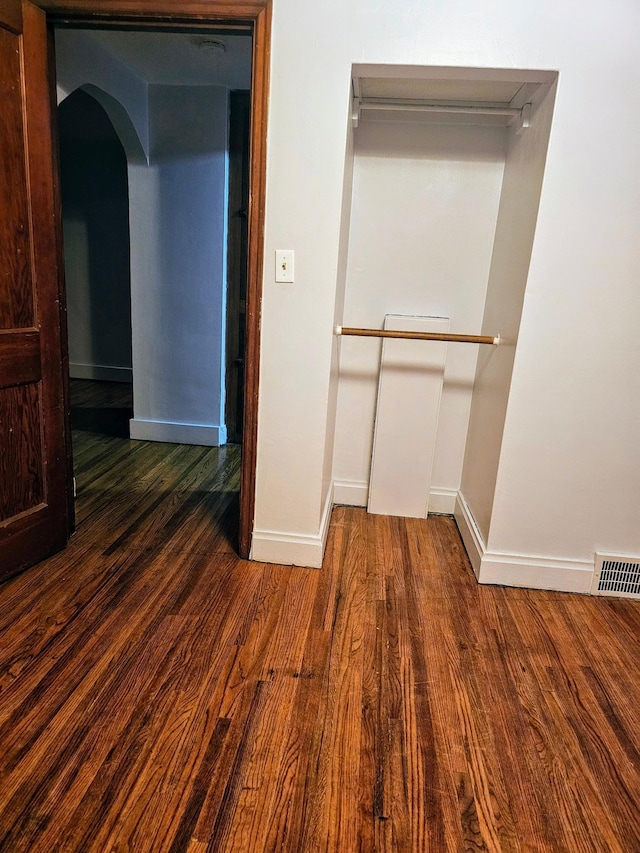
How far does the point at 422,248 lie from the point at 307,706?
6.24 ft

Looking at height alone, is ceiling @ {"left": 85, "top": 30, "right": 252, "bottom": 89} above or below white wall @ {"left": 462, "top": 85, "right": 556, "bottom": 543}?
above

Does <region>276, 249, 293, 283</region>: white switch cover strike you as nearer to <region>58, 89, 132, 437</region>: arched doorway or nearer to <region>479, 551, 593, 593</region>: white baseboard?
<region>479, 551, 593, 593</region>: white baseboard

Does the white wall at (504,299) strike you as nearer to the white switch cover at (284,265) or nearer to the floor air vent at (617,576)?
the floor air vent at (617,576)

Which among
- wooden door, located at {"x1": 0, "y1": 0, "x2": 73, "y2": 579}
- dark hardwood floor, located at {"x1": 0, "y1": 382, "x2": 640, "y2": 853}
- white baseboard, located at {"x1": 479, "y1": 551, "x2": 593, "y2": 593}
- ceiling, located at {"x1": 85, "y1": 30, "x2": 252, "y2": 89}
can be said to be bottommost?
dark hardwood floor, located at {"x1": 0, "y1": 382, "x2": 640, "y2": 853}

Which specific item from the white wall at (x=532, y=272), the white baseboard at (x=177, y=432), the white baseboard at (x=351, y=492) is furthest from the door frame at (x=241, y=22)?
the white baseboard at (x=177, y=432)

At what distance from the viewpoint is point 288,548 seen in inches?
83.1

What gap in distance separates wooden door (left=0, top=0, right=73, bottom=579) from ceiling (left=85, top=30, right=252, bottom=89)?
2.99 feet

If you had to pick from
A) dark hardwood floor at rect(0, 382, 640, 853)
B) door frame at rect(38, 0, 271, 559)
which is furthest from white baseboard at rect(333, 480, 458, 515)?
door frame at rect(38, 0, 271, 559)

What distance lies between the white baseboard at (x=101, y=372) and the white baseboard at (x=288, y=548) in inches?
155

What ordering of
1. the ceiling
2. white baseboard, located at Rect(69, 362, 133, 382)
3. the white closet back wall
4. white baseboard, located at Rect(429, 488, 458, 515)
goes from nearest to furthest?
the white closet back wall, the ceiling, white baseboard, located at Rect(429, 488, 458, 515), white baseboard, located at Rect(69, 362, 133, 382)

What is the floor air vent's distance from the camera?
202cm

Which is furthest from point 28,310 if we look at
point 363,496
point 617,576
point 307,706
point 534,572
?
point 617,576

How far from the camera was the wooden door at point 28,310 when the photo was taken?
168 cm

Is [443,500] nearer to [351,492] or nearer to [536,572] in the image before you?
[351,492]
